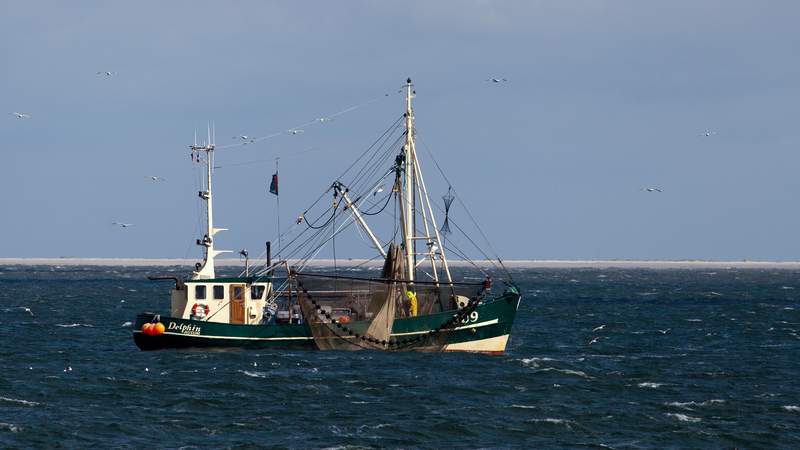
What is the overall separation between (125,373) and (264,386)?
6.85 meters

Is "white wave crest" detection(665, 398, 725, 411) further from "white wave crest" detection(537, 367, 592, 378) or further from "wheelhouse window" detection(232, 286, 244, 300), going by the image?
"wheelhouse window" detection(232, 286, 244, 300)

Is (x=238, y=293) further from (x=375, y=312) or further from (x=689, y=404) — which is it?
(x=689, y=404)

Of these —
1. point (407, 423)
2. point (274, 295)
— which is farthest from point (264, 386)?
point (274, 295)

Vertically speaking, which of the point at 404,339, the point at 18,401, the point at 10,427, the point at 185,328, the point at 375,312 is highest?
the point at 375,312

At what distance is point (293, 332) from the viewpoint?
188 feet

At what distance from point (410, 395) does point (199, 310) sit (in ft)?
55.2

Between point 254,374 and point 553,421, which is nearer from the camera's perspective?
point 553,421

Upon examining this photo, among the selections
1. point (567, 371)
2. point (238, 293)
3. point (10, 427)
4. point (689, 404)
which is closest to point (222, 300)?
point (238, 293)

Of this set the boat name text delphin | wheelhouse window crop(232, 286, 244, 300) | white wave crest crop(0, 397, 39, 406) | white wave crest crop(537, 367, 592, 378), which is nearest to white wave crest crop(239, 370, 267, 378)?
the boat name text delphin

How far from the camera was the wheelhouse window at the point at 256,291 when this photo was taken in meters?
58.6

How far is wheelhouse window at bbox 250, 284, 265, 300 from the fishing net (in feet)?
8.18

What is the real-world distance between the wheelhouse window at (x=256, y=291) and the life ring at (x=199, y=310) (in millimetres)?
2134

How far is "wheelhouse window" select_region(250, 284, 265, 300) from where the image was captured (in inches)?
2306

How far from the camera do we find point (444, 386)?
152ft
